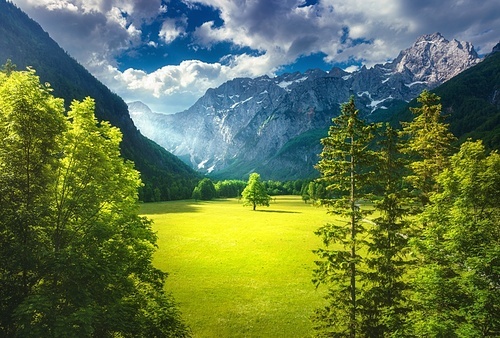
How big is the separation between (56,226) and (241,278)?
30004 mm

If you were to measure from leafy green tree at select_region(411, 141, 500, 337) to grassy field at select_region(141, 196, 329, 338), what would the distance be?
586 inches

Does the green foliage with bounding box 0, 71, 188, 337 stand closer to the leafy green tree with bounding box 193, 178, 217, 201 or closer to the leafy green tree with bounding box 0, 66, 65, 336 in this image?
the leafy green tree with bounding box 0, 66, 65, 336

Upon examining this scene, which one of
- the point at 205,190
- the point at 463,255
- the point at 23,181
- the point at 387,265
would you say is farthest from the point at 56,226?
the point at 205,190

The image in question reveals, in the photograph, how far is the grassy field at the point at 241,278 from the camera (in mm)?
29625

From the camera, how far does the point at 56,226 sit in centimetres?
1600

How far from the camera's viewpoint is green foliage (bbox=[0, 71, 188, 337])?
42.2 ft

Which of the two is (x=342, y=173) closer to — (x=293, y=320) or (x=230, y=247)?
(x=293, y=320)

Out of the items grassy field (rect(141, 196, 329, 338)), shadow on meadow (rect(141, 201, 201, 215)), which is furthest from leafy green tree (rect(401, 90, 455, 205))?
shadow on meadow (rect(141, 201, 201, 215))

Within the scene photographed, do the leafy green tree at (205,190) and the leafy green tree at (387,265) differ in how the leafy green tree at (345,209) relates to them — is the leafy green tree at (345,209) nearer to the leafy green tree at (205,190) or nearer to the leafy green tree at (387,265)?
the leafy green tree at (387,265)

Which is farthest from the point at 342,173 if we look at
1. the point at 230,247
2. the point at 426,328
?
the point at 230,247

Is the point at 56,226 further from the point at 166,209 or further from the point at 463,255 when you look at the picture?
the point at 166,209

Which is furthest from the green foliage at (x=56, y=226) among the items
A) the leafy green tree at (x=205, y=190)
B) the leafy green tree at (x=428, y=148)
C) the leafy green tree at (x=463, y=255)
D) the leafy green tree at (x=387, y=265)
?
the leafy green tree at (x=205, y=190)

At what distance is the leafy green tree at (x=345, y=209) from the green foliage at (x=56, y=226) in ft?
39.7

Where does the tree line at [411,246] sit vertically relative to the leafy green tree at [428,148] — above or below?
below
